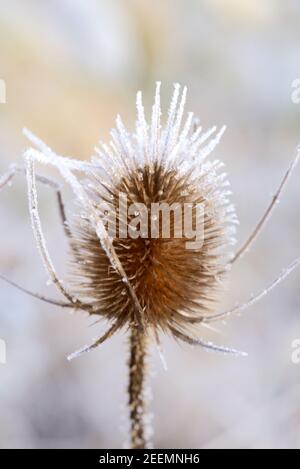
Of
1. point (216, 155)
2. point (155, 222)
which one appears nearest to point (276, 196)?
point (155, 222)

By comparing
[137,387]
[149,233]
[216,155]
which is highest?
[216,155]

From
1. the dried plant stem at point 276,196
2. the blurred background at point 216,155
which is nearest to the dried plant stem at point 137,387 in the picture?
the blurred background at point 216,155

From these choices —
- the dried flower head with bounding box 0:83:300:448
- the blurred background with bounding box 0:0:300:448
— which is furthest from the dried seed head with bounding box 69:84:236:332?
the blurred background with bounding box 0:0:300:448

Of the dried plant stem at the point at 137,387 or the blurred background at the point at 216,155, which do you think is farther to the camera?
the blurred background at the point at 216,155

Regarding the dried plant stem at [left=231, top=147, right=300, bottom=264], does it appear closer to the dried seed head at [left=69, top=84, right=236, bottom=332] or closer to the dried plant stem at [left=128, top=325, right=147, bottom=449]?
the dried seed head at [left=69, top=84, right=236, bottom=332]

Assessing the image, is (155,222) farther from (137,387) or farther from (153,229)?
(137,387)

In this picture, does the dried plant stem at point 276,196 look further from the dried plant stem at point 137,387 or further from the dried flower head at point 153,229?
the dried plant stem at point 137,387

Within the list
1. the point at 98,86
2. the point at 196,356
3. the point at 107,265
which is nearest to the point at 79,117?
the point at 98,86
